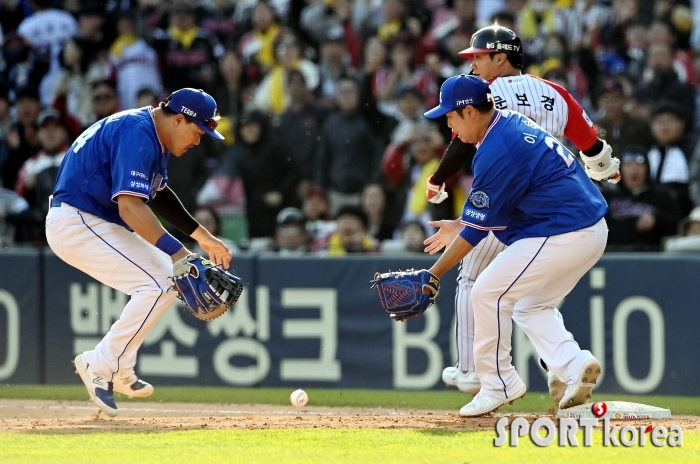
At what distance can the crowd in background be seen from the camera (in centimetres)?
1057

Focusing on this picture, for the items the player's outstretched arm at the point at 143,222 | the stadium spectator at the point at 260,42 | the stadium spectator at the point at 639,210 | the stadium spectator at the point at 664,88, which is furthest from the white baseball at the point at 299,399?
the stadium spectator at the point at 260,42

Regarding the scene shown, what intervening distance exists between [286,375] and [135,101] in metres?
4.83

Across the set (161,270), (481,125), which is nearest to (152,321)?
Answer: (161,270)

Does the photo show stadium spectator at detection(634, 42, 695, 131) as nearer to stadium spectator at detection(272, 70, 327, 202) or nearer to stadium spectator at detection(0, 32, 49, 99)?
stadium spectator at detection(272, 70, 327, 202)

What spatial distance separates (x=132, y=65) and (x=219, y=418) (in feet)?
23.6

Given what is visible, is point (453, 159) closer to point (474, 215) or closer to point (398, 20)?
point (474, 215)

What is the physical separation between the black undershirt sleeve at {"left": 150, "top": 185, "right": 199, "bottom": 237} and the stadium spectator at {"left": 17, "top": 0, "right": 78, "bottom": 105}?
23.3 ft

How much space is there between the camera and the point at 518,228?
6340 mm

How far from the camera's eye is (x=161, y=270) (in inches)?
266

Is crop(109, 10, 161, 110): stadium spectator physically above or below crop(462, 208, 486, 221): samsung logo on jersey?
above

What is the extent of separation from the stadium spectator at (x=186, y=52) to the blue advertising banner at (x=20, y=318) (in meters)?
3.55

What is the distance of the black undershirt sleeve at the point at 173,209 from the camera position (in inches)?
285

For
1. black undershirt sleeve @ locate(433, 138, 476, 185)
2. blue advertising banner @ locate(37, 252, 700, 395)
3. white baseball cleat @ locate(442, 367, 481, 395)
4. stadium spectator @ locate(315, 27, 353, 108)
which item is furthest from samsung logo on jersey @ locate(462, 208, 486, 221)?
stadium spectator @ locate(315, 27, 353, 108)

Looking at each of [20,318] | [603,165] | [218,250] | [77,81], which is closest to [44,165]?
[77,81]
